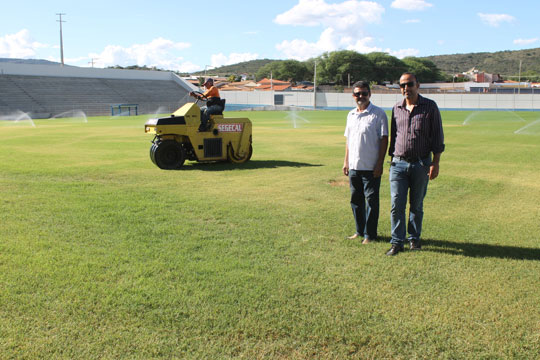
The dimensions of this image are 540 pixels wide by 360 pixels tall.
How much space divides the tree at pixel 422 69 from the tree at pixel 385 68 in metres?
4.97

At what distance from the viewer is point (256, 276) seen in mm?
4887

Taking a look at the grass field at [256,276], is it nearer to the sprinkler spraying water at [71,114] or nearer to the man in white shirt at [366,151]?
the man in white shirt at [366,151]

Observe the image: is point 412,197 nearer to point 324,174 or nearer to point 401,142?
point 401,142

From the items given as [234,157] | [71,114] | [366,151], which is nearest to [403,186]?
[366,151]

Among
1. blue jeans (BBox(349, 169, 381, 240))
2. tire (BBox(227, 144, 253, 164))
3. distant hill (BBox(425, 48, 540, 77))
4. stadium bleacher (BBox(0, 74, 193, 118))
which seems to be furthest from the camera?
distant hill (BBox(425, 48, 540, 77))

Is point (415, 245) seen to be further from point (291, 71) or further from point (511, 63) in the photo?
point (511, 63)

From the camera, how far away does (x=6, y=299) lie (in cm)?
430

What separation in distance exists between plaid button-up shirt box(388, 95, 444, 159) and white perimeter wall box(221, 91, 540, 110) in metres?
61.5

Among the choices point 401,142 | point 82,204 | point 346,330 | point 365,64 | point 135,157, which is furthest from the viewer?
point 365,64

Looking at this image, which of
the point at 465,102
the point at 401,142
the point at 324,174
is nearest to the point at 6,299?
the point at 401,142

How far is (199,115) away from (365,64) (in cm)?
12893

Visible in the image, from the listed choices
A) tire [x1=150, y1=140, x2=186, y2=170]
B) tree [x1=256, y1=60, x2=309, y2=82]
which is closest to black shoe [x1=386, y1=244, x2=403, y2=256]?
tire [x1=150, y1=140, x2=186, y2=170]

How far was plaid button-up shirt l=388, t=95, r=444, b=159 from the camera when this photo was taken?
5.37 metres

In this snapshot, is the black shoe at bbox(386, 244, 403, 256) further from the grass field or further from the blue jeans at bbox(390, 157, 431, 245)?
the grass field
